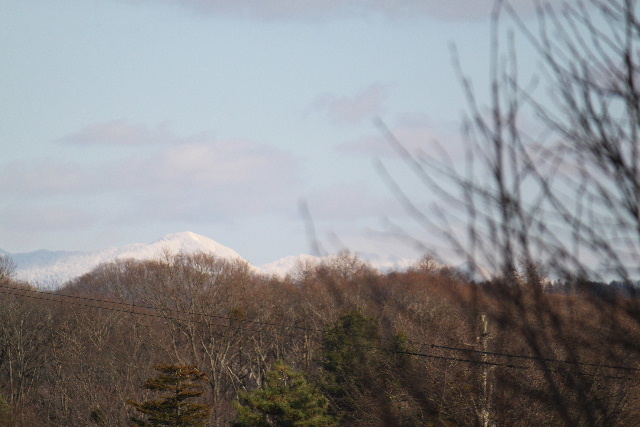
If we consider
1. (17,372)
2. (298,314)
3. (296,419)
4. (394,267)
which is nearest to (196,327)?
(298,314)

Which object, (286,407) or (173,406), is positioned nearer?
(286,407)

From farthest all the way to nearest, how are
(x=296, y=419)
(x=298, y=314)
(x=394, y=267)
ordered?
1. (x=298, y=314)
2. (x=296, y=419)
3. (x=394, y=267)

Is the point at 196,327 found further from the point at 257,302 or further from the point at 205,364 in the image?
the point at 257,302

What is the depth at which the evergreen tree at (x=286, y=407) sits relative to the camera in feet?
77.3

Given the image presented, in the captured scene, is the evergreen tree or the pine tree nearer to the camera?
the evergreen tree

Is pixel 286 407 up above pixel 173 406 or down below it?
below

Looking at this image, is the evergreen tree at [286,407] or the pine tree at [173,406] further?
the pine tree at [173,406]

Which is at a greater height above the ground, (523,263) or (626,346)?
(523,263)


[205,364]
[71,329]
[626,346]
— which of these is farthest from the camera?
[71,329]

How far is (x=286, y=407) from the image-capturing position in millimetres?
23438

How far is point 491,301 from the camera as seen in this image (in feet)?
9.84

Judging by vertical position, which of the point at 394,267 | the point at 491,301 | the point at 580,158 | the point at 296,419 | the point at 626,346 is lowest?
the point at 296,419

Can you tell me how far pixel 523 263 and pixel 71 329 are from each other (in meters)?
45.3

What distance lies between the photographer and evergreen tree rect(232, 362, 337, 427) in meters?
23.5
